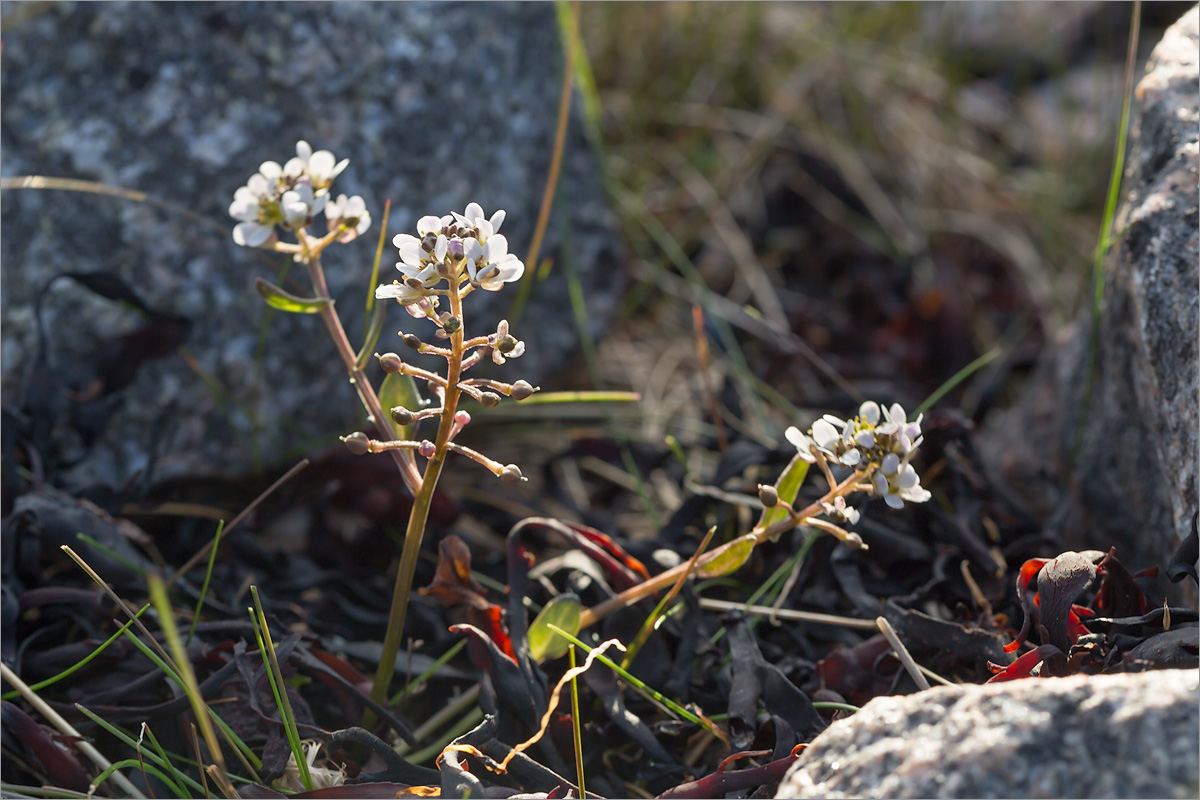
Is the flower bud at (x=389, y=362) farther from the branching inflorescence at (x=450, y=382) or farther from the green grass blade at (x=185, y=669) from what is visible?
the green grass blade at (x=185, y=669)

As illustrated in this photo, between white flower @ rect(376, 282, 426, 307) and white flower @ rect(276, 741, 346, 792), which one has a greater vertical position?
white flower @ rect(376, 282, 426, 307)

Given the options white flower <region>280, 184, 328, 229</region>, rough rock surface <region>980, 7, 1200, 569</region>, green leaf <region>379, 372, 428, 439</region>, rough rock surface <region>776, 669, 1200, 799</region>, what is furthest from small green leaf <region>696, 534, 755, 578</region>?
white flower <region>280, 184, 328, 229</region>

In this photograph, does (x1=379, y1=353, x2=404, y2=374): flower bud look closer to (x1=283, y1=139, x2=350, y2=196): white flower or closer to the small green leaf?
(x1=283, y1=139, x2=350, y2=196): white flower

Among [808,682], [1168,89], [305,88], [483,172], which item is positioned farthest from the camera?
[483,172]

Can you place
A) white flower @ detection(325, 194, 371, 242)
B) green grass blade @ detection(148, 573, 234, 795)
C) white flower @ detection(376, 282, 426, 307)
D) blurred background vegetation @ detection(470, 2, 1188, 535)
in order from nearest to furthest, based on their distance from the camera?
1. green grass blade @ detection(148, 573, 234, 795)
2. white flower @ detection(376, 282, 426, 307)
3. white flower @ detection(325, 194, 371, 242)
4. blurred background vegetation @ detection(470, 2, 1188, 535)

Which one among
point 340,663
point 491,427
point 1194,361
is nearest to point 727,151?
point 491,427

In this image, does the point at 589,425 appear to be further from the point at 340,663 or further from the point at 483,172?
the point at 340,663

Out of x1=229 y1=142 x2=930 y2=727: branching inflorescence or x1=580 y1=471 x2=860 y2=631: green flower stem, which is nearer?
x1=229 y1=142 x2=930 y2=727: branching inflorescence
